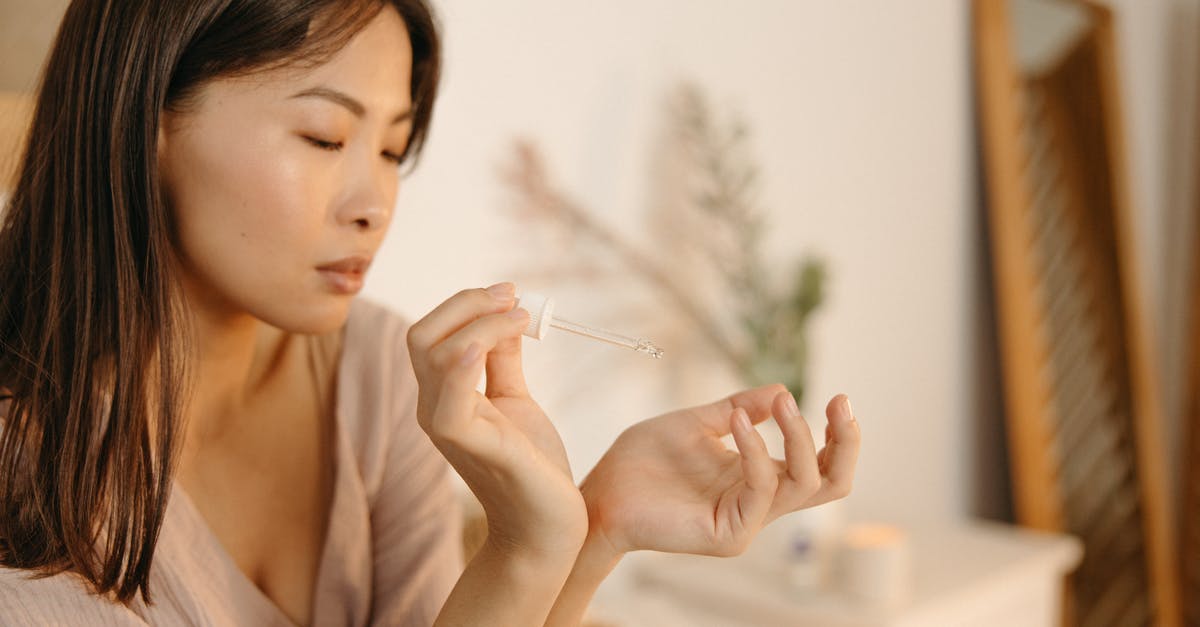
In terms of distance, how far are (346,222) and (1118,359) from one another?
201 cm

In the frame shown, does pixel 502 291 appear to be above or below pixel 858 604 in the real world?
above

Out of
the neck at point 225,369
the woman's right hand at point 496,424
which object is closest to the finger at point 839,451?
the woman's right hand at point 496,424

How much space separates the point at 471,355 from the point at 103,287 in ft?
0.91

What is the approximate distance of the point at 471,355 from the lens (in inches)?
18.8

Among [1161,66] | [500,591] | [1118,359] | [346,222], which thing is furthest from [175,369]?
[1161,66]

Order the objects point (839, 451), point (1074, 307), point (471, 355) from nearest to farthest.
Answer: point (471, 355), point (839, 451), point (1074, 307)

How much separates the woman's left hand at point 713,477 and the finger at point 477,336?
0.48 ft

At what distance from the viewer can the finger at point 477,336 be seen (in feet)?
1.60

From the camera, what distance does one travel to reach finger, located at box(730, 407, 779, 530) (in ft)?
1.81

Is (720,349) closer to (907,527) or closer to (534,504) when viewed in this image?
(907,527)

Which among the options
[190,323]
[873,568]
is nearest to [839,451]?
[190,323]

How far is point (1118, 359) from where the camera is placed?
213 centimetres

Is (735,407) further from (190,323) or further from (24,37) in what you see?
(24,37)

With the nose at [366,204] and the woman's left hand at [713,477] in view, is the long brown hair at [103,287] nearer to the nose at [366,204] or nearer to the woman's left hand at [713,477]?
the nose at [366,204]
